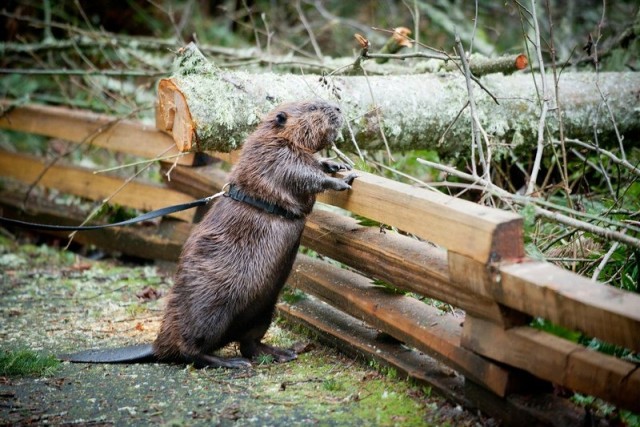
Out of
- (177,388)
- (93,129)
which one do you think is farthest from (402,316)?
(93,129)

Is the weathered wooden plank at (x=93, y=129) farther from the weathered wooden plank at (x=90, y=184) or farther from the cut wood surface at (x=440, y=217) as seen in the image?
the cut wood surface at (x=440, y=217)

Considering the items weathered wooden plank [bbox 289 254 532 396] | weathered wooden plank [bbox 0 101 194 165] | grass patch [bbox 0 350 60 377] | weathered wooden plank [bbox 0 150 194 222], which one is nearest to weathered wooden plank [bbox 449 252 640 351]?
weathered wooden plank [bbox 289 254 532 396]

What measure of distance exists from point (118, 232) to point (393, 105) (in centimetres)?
290

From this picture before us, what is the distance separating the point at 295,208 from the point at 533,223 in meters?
2.05

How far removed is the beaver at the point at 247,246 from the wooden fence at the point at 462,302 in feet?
0.99

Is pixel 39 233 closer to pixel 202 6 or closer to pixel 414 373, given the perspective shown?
pixel 414 373

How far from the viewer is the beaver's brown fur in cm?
365

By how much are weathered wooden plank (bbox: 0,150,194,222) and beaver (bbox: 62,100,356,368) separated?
191 centimetres

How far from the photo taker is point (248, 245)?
12.0 feet

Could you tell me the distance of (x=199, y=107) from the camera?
4.03 metres

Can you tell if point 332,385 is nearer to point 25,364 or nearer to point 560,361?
point 560,361

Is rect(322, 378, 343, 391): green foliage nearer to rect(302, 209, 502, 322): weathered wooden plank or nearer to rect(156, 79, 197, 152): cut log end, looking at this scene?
rect(302, 209, 502, 322): weathered wooden plank

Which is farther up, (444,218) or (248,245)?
(444,218)

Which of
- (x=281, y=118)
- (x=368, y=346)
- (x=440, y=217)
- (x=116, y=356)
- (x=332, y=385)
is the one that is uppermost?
(x=281, y=118)
